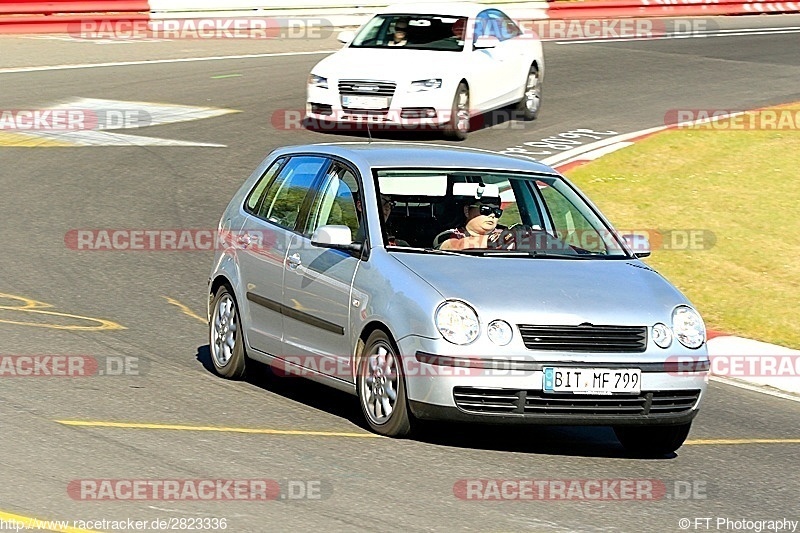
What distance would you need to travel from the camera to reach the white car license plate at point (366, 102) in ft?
64.1

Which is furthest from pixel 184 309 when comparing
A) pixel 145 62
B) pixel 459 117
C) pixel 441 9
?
pixel 145 62

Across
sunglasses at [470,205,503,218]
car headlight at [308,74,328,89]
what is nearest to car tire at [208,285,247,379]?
sunglasses at [470,205,503,218]

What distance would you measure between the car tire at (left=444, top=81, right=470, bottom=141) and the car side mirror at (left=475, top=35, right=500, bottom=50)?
0.82m

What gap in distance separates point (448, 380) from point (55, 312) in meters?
4.78

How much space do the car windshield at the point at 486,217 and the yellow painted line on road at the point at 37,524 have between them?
3.09m

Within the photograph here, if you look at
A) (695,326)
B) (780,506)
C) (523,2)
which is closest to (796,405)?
(695,326)

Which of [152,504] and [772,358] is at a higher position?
[152,504]

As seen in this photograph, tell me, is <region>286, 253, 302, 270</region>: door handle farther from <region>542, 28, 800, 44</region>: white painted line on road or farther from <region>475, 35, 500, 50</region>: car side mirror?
<region>542, 28, 800, 44</region>: white painted line on road

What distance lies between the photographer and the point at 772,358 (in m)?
12.0

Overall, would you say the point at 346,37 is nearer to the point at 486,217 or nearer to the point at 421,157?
the point at 421,157

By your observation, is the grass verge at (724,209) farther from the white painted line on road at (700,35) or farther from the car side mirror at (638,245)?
the white painted line on road at (700,35)

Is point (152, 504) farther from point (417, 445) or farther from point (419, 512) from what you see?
point (417, 445)

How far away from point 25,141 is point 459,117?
5445 millimetres

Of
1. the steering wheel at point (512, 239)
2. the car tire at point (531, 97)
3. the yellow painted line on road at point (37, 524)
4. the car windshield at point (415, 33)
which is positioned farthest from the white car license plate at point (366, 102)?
the yellow painted line on road at point (37, 524)
